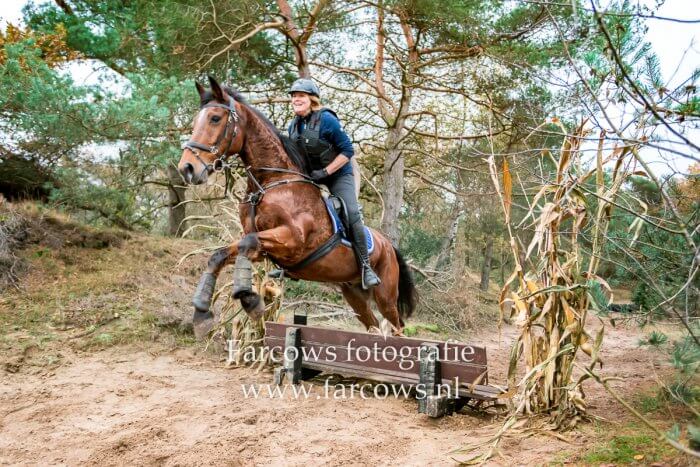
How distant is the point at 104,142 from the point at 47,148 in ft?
3.53

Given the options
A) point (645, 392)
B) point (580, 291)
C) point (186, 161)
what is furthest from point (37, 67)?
point (645, 392)

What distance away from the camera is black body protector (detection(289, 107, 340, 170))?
4.42m

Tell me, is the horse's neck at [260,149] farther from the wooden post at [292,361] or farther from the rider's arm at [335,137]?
the wooden post at [292,361]

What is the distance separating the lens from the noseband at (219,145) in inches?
140

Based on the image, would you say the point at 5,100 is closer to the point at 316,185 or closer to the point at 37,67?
the point at 37,67

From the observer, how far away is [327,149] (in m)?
4.48

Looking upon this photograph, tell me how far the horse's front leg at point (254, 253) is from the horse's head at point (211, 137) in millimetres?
582

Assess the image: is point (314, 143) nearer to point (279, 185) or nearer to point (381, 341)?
point (279, 185)

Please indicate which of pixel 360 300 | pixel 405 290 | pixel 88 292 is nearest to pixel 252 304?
pixel 360 300

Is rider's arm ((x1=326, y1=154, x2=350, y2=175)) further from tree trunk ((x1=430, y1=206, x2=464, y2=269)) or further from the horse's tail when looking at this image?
tree trunk ((x1=430, y1=206, x2=464, y2=269))

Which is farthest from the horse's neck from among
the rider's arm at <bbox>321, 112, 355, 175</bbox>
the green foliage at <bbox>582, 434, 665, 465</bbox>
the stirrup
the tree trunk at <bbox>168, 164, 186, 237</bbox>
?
the tree trunk at <bbox>168, 164, 186, 237</bbox>

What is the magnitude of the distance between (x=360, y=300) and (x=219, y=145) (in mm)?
2528

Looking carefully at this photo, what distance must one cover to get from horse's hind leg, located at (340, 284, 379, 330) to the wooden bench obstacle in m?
0.56

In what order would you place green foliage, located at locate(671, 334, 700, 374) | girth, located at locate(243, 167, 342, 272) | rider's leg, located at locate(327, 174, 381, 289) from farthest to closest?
rider's leg, located at locate(327, 174, 381, 289)
girth, located at locate(243, 167, 342, 272)
green foliage, located at locate(671, 334, 700, 374)
